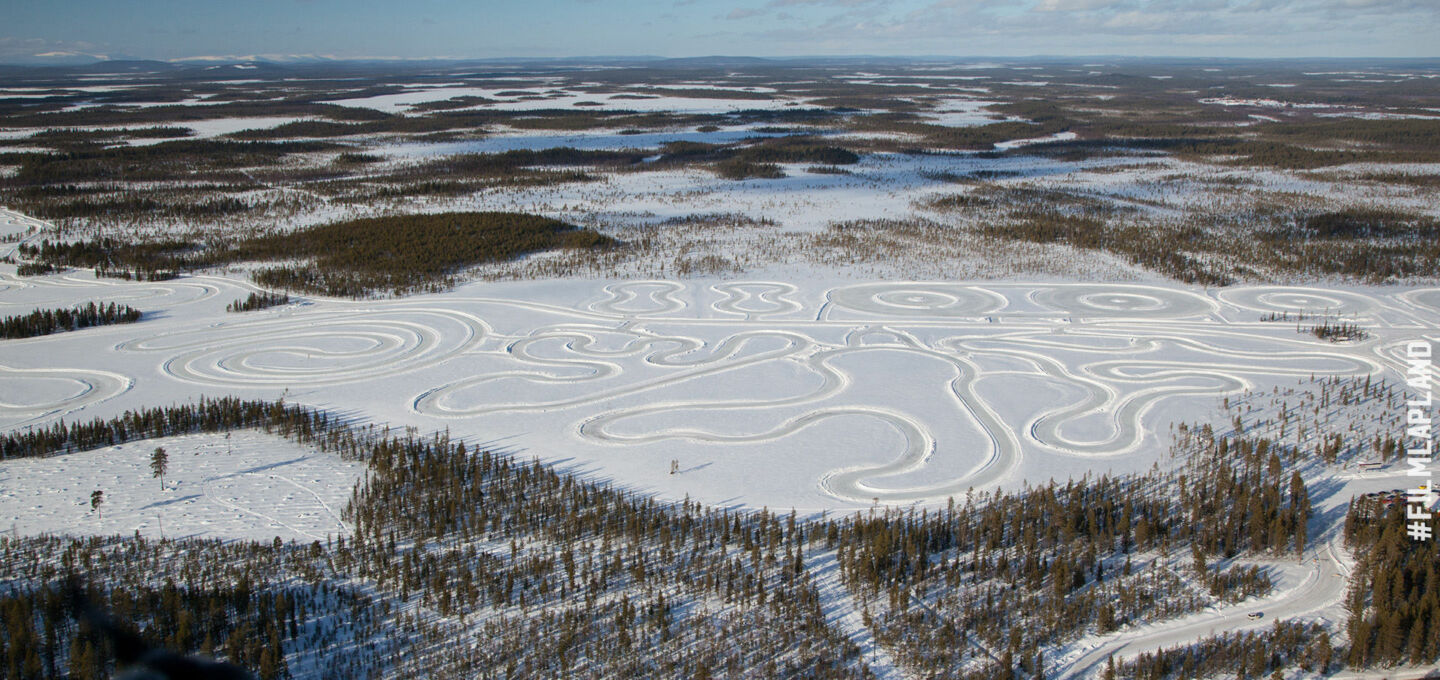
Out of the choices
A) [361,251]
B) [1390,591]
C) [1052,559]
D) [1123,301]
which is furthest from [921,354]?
[361,251]

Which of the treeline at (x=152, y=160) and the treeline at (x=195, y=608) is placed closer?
the treeline at (x=195, y=608)

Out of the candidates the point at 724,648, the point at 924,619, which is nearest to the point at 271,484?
the point at 724,648

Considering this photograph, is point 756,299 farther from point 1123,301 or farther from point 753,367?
point 1123,301

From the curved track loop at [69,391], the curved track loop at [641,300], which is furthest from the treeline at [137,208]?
the curved track loop at [641,300]

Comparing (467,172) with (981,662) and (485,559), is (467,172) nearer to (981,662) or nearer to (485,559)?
(485,559)

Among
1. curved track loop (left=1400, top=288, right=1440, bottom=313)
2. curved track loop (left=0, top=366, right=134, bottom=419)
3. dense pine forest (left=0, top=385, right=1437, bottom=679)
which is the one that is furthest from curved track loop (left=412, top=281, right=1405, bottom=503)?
curved track loop (left=0, top=366, right=134, bottom=419)

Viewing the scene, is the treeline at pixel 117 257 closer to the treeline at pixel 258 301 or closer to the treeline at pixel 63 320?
the treeline at pixel 63 320

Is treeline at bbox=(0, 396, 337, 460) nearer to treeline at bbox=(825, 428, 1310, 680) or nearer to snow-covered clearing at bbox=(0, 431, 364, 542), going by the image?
snow-covered clearing at bbox=(0, 431, 364, 542)
